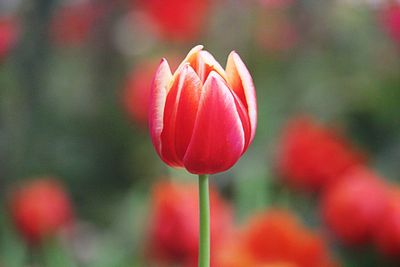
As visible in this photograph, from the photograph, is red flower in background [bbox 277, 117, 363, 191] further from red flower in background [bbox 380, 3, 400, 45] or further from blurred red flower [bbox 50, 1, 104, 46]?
blurred red flower [bbox 50, 1, 104, 46]

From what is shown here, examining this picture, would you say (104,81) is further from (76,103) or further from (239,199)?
(239,199)

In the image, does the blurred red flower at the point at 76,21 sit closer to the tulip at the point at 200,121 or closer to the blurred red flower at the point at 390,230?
the blurred red flower at the point at 390,230

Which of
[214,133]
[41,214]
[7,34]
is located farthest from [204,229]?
[7,34]

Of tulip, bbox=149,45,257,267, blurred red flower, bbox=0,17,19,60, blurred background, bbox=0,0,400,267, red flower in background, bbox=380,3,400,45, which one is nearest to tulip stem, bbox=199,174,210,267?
tulip, bbox=149,45,257,267

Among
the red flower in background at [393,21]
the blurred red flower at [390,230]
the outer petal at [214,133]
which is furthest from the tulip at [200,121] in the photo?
the red flower in background at [393,21]

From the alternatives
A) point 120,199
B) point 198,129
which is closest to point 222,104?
point 198,129

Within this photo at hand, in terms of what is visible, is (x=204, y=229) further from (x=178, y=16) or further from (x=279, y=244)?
(x=178, y=16)

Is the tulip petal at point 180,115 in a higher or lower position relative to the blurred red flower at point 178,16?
lower

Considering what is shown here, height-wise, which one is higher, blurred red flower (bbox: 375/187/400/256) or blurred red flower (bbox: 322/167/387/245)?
blurred red flower (bbox: 322/167/387/245)
